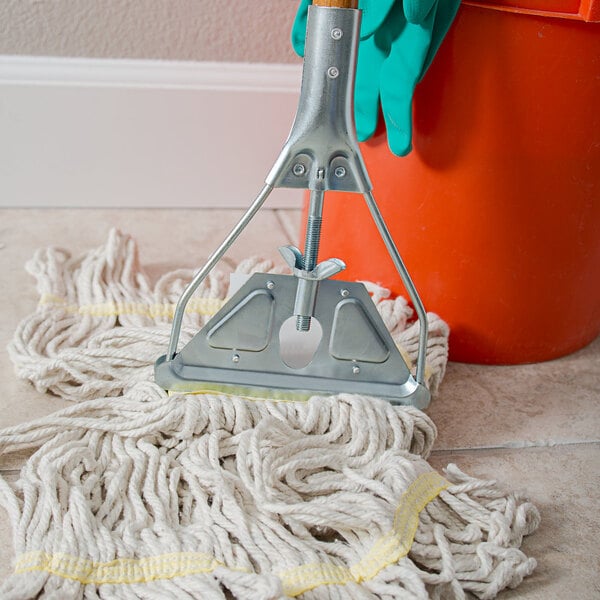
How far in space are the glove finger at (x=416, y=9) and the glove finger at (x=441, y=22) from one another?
36 millimetres

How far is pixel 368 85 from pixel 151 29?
0.50m

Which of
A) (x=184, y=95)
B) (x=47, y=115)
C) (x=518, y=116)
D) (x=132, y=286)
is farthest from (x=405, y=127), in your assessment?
(x=47, y=115)

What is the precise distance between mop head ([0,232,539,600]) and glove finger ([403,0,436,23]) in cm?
39

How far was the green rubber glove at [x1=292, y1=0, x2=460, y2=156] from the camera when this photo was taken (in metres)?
0.89

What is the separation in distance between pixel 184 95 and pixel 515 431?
30.0 inches

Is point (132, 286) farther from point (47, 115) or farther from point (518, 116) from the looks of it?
point (518, 116)

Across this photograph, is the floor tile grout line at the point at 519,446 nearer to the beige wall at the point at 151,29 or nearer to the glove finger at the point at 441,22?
the glove finger at the point at 441,22

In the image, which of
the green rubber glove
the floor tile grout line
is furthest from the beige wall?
the floor tile grout line

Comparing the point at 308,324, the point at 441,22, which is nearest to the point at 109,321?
the point at 308,324

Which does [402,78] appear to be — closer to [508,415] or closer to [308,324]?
[308,324]

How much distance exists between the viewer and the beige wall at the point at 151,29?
1.30 metres

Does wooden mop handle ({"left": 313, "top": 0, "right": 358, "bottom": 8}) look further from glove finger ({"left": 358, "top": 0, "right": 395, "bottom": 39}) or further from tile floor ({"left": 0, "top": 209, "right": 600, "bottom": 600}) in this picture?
tile floor ({"left": 0, "top": 209, "right": 600, "bottom": 600})

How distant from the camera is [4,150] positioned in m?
1.35

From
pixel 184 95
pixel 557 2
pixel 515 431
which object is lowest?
pixel 515 431
